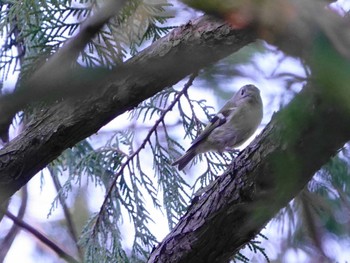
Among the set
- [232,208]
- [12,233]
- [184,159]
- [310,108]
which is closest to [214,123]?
[184,159]

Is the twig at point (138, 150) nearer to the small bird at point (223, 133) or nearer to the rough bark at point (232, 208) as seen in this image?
the small bird at point (223, 133)

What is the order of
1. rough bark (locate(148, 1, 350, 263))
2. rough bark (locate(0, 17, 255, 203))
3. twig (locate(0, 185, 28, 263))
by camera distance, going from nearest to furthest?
rough bark (locate(148, 1, 350, 263)), rough bark (locate(0, 17, 255, 203)), twig (locate(0, 185, 28, 263))

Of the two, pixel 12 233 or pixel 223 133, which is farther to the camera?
pixel 12 233

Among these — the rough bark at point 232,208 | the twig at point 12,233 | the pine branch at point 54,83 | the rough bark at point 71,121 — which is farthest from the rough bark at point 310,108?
the twig at point 12,233

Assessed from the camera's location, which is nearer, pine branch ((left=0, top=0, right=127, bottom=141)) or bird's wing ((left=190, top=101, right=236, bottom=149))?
pine branch ((left=0, top=0, right=127, bottom=141))

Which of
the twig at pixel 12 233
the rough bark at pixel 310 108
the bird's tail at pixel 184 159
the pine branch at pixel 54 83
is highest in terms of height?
the twig at pixel 12 233

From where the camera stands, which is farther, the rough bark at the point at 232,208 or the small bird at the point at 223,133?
the small bird at the point at 223,133

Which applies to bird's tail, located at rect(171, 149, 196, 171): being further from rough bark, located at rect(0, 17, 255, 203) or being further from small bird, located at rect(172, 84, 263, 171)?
rough bark, located at rect(0, 17, 255, 203)

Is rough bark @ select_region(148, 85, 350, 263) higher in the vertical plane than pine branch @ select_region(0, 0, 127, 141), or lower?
higher

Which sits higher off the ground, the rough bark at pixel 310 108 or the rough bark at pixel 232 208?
the rough bark at pixel 232 208

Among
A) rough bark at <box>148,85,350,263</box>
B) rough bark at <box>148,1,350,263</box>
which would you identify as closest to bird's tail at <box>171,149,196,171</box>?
rough bark at <box>148,85,350,263</box>

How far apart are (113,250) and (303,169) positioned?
151 cm

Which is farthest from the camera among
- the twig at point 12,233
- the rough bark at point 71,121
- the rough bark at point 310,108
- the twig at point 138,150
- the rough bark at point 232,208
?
the twig at point 12,233

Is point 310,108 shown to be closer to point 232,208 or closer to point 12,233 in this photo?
point 232,208
